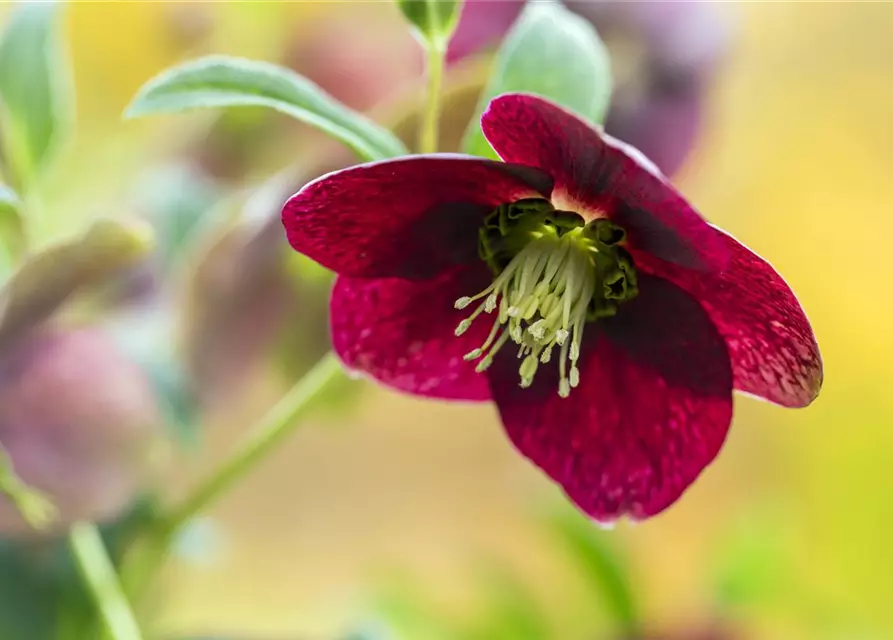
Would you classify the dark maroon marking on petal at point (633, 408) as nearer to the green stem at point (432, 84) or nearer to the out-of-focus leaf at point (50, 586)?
the green stem at point (432, 84)

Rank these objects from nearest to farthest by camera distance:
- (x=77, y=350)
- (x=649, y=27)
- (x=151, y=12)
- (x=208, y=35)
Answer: (x=77, y=350) → (x=649, y=27) → (x=208, y=35) → (x=151, y=12)

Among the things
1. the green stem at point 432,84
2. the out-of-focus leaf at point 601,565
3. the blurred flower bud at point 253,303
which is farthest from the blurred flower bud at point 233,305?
the out-of-focus leaf at point 601,565

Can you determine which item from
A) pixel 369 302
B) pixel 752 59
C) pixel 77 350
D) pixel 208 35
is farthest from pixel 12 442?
pixel 752 59

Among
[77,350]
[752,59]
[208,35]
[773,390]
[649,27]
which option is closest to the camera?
[773,390]

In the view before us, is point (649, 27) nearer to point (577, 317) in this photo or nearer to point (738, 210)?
point (577, 317)

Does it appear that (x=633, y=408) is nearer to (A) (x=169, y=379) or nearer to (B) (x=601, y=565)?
(A) (x=169, y=379)

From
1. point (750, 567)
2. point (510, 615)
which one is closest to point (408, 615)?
point (510, 615)

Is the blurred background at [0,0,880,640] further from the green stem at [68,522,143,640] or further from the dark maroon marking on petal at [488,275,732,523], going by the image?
the dark maroon marking on petal at [488,275,732,523]
